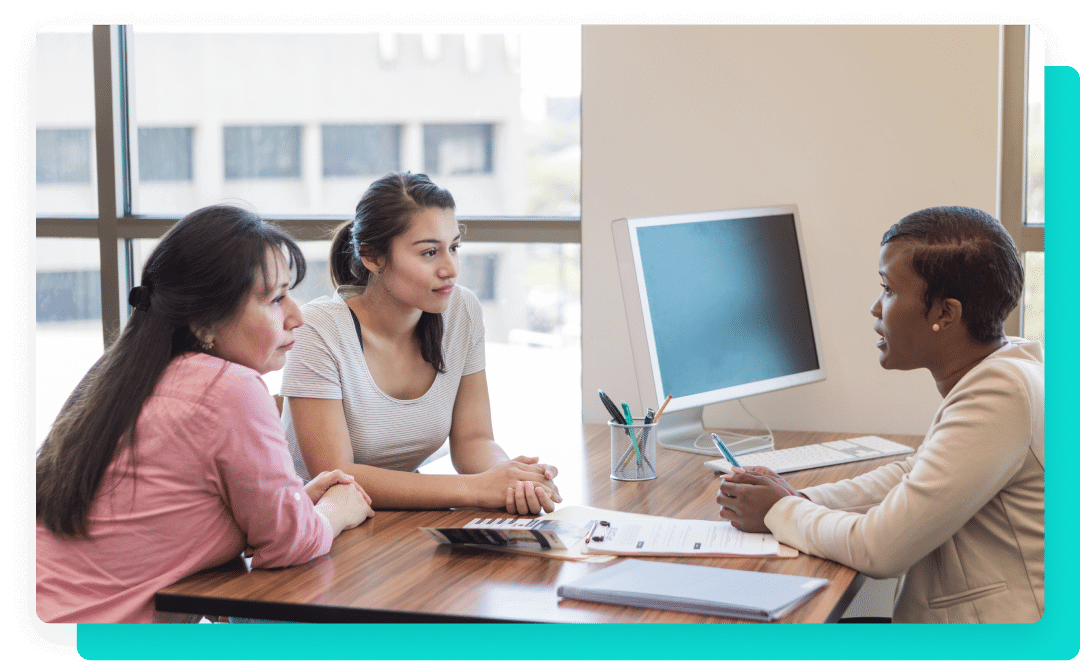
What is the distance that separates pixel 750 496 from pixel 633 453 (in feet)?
1.22

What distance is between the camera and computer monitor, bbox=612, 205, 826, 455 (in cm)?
172

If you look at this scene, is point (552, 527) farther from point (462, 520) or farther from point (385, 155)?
point (385, 155)

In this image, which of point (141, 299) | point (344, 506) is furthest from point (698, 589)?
Answer: point (141, 299)

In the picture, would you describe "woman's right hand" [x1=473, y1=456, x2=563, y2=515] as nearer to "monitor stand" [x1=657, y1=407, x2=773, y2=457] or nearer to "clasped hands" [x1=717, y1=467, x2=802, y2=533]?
"clasped hands" [x1=717, y1=467, x2=802, y2=533]

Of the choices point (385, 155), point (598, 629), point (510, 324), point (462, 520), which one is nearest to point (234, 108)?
point (385, 155)

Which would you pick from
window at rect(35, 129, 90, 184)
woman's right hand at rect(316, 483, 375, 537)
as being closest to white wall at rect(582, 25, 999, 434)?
woman's right hand at rect(316, 483, 375, 537)

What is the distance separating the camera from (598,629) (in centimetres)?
103

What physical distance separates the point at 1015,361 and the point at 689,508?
1.75ft

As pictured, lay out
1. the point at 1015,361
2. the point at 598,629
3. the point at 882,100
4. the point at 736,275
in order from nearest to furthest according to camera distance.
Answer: the point at 598,629 → the point at 1015,361 → the point at 736,275 → the point at 882,100

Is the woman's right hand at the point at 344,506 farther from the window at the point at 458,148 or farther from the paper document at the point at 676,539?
the window at the point at 458,148

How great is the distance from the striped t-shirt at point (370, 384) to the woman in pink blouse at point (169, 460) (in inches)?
13.3

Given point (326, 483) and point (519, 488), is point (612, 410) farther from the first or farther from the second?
point (326, 483)

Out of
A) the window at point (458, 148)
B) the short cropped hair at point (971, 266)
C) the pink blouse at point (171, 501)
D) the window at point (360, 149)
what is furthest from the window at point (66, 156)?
the short cropped hair at point (971, 266)

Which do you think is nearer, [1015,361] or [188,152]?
[1015,361]
